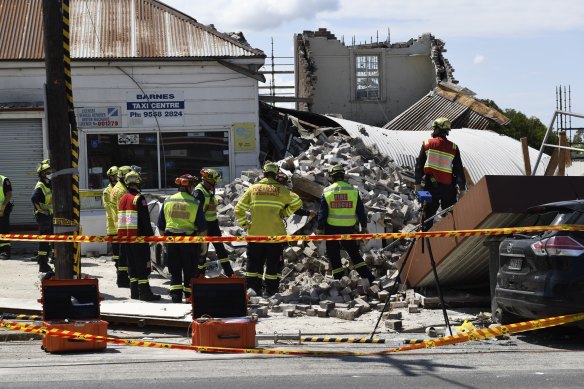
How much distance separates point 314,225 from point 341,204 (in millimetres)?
1718

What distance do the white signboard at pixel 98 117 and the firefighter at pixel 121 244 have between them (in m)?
5.93

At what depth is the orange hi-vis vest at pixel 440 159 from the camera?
48.4 feet

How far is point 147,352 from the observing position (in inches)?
422

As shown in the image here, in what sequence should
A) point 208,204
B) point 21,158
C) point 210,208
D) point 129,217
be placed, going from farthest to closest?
point 21,158 → point 210,208 → point 208,204 → point 129,217

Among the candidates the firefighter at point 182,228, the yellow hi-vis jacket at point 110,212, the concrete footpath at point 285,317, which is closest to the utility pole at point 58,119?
the concrete footpath at point 285,317

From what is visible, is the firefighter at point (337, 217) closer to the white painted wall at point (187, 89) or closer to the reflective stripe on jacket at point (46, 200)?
the reflective stripe on jacket at point (46, 200)

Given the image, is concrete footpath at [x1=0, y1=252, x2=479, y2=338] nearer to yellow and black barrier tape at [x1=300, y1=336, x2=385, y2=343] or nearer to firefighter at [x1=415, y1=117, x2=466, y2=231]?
yellow and black barrier tape at [x1=300, y1=336, x2=385, y2=343]

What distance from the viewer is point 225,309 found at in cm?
1108

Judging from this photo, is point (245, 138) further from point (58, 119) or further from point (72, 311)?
point (72, 311)

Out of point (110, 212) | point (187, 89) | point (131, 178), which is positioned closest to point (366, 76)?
point (187, 89)

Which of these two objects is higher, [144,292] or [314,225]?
[314,225]

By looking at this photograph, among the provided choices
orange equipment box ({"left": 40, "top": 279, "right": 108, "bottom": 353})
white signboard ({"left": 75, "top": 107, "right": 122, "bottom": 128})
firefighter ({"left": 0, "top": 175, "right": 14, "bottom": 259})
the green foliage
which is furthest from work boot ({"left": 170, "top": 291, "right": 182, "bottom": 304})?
the green foliage

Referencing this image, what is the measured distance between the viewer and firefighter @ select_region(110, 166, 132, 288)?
626 inches

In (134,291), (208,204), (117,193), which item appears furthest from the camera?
(117,193)
